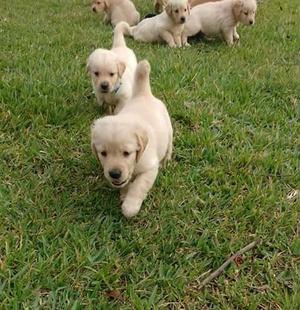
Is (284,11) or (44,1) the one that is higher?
(284,11)

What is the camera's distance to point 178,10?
6746 millimetres

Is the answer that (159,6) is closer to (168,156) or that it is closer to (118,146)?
(168,156)

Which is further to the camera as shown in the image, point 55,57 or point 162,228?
point 55,57

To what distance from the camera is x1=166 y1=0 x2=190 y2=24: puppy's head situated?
22.1ft

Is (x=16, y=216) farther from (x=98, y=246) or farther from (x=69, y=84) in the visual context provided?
(x=69, y=84)

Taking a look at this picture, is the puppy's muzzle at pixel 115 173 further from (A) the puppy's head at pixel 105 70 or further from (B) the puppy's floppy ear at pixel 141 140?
(A) the puppy's head at pixel 105 70

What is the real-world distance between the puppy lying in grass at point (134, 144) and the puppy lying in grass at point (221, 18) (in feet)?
12.0

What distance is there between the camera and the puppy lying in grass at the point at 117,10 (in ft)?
26.7

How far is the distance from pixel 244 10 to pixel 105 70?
3200 mm

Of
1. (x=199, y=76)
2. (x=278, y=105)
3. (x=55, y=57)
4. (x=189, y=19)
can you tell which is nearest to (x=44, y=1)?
(x=189, y=19)

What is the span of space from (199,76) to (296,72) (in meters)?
1.15

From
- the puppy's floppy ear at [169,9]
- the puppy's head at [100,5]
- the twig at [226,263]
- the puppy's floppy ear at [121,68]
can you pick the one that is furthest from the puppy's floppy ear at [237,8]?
the twig at [226,263]

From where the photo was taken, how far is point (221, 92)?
482 cm

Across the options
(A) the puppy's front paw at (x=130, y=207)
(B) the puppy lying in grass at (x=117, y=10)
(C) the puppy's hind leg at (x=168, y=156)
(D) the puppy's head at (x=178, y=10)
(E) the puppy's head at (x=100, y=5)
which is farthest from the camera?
(E) the puppy's head at (x=100, y=5)
